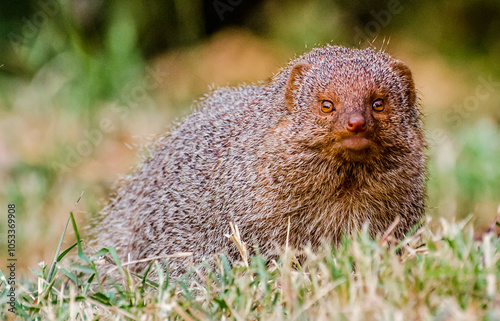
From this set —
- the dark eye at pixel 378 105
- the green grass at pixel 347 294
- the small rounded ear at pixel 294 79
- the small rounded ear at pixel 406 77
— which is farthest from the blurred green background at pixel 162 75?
the green grass at pixel 347 294

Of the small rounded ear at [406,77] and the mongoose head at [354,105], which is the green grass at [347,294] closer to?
the mongoose head at [354,105]

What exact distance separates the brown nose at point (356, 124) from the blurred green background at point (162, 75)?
1.93 meters

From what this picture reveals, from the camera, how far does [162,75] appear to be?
23.9 ft

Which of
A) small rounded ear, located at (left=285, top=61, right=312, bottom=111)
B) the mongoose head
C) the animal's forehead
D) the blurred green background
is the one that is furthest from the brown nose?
the blurred green background

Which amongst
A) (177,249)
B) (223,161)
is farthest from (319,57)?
(177,249)

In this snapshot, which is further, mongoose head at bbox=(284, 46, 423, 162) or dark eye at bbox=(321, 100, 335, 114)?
dark eye at bbox=(321, 100, 335, 114)

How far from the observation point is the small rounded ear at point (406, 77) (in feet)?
10.4

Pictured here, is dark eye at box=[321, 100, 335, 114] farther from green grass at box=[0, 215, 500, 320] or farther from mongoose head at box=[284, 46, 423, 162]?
green grass at box=[0, 215, 500, 320]

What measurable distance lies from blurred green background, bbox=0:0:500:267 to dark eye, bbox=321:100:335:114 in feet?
6.05

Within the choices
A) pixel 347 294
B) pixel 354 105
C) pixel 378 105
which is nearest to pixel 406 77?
pixel 378 105

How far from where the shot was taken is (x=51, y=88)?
640 cm

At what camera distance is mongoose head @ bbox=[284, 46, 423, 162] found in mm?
2861

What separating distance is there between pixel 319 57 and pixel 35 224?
2649mm

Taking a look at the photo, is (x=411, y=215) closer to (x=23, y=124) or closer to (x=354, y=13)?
(x=23, y=124)
